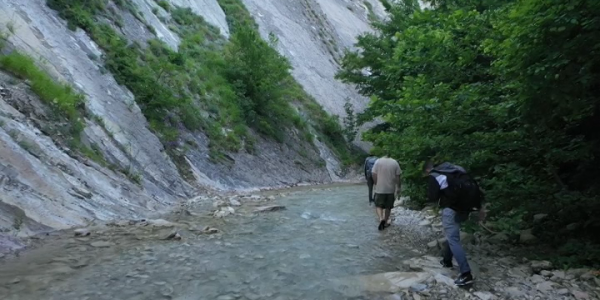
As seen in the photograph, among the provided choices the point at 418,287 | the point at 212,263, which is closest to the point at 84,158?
the point at 212,263

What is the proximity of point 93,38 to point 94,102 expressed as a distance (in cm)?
369

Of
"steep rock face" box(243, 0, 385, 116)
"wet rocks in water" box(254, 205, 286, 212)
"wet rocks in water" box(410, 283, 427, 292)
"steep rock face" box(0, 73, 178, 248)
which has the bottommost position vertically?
"steep rock face" box(0, 73, 178, 248)

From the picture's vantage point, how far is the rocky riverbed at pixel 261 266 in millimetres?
5418

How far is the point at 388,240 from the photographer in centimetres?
860

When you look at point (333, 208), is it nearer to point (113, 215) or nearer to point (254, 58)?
point (113, 215)

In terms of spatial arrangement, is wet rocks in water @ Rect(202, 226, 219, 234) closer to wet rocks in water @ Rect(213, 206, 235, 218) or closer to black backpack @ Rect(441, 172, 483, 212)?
wet rocks in water @ Rect(213, 206, 235, 218)

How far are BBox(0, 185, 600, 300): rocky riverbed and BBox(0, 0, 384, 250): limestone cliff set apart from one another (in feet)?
2.98

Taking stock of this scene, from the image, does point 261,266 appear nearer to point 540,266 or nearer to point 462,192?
point 462,192

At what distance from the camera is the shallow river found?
5348 millimetres

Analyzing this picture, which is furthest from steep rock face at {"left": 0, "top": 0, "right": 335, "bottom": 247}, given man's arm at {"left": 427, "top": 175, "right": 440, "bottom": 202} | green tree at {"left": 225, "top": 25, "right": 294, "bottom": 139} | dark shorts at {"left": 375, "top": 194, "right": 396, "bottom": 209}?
man's arm at {"left": 427, "top": 175, "right": 440, "bottom": 202}

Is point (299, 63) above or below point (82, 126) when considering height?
above

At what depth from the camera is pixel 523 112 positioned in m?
5.99

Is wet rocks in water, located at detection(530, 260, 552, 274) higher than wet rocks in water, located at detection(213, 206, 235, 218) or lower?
higher

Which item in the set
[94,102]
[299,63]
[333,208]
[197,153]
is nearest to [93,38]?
[94,102]
